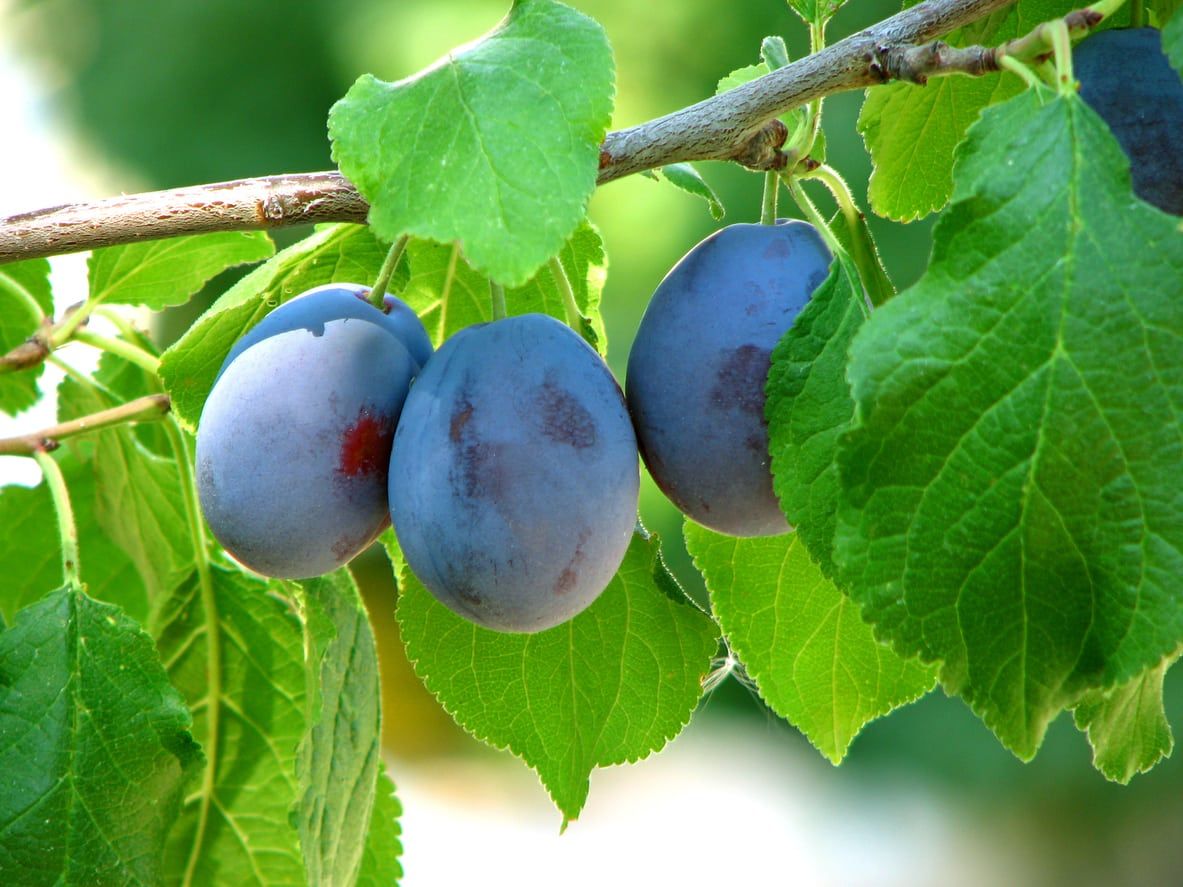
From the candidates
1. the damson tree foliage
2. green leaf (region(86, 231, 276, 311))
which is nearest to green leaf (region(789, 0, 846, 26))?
the damson tree foliage

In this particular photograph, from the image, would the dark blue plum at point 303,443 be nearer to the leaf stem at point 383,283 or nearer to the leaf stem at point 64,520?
the leaf stem at point 383,283

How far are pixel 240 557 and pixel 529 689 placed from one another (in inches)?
9.3

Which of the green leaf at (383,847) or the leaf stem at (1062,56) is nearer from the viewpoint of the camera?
the leaf stem at (1062,56)

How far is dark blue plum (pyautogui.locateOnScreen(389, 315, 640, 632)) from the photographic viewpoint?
0.61 metres

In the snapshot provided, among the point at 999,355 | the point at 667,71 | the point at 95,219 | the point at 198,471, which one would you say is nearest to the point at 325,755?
the point at 198,471

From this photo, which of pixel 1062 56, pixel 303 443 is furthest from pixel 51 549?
pixel 1062 56

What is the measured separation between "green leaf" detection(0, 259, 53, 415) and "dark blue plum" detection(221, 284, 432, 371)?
0.37 metres

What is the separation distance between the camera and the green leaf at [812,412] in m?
0.62

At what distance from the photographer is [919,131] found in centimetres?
88

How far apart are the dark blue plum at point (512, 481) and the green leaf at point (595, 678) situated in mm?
184

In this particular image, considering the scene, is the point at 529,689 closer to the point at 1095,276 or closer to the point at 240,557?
the point at 240,557

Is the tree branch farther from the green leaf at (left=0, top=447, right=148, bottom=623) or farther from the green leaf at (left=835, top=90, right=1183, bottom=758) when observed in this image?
the green leaf at (left=0, top=447, right=148, bottom=623)

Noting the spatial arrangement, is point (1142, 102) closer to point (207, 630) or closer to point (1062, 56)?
point (1062, 56)

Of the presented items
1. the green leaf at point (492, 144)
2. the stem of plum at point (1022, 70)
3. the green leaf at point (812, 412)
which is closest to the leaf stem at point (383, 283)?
the green leaf at point (492, 144)
